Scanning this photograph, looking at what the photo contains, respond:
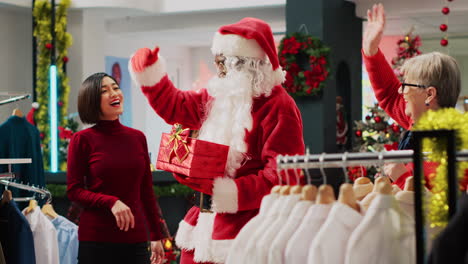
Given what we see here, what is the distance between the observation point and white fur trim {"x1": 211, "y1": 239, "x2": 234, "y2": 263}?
8.82 feet

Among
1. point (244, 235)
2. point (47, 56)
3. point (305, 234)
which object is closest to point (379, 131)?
point (47, 56)

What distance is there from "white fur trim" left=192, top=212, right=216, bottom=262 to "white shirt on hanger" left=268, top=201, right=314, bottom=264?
94 centimetres

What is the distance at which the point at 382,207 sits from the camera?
1.72m

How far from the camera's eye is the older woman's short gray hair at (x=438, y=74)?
256 centimetres

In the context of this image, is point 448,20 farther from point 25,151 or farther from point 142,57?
point 142,57

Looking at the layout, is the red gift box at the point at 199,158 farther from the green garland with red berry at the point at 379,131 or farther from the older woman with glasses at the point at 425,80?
the green garland with red berry at the point at 379,131

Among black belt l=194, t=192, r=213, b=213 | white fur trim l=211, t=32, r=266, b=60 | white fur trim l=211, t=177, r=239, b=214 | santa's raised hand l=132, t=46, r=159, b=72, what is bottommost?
black belt l=194, t=192, r=213, b=213

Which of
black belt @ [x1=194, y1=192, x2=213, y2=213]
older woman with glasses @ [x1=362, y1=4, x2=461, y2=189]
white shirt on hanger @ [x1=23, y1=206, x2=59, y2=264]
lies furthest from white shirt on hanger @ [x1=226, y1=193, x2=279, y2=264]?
white shirt on hanger @ [x1=23, y1=206, x2=59, y2=264]

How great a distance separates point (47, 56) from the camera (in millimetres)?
8891

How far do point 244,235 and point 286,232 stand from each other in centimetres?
15

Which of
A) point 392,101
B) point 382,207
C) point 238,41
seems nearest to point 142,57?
point 238,41

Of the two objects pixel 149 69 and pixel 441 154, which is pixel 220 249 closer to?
pixel 149 69

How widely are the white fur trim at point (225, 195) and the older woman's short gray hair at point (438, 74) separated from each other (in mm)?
759

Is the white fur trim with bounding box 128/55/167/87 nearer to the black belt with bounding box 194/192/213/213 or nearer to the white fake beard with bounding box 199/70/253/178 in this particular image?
the white fake beard with bounding box 199/70/253/178
